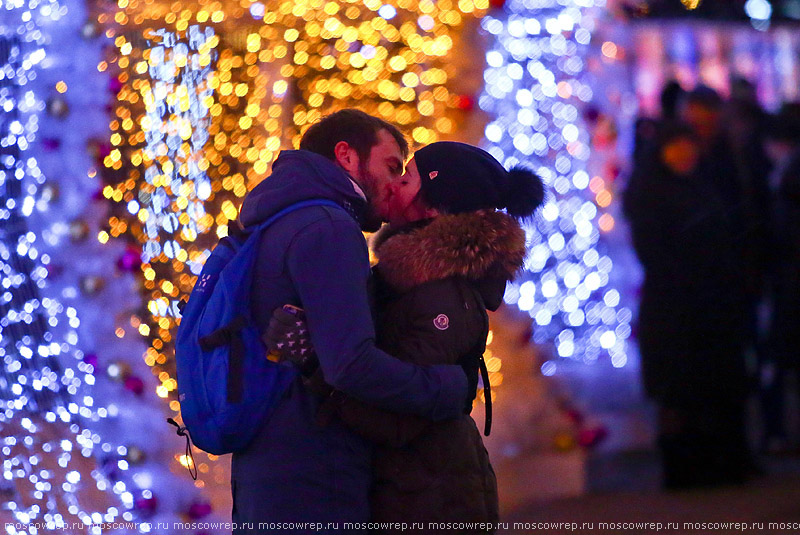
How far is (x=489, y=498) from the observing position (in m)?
1.82

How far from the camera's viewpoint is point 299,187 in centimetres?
172

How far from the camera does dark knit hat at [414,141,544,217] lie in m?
1.89

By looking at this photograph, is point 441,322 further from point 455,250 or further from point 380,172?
point 380,172

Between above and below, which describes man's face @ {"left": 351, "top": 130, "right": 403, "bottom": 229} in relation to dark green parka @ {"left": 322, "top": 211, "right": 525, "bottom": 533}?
above

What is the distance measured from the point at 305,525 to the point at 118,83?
2021mm

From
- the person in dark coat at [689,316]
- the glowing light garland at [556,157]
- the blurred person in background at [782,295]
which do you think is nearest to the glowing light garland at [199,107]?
the glowing light garland at [556,157]

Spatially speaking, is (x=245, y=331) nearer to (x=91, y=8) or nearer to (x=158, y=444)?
(x=158, y=444)

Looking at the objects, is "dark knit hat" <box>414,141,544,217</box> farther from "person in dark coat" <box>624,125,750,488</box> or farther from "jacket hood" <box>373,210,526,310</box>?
"person in dark coat" <box>624,125,750,488</box>

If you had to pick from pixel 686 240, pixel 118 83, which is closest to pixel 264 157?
pixel 118 83

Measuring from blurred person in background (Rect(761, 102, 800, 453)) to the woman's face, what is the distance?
337 cm

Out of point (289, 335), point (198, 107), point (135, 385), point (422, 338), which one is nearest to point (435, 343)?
point (422, 338)

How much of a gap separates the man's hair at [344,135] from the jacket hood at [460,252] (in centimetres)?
20

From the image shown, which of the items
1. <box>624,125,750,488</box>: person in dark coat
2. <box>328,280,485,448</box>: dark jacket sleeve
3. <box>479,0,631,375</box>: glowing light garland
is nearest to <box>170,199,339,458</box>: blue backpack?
<box>328,280,485,448</box>: dark jacket sleeve

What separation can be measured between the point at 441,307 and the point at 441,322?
0.10 feet
